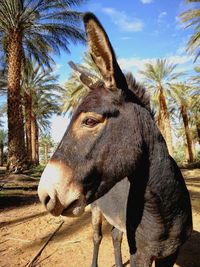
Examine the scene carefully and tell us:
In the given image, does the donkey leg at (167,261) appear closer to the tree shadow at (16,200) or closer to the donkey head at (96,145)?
the donkey head at (96,145)

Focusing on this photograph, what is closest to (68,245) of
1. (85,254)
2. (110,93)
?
(85,254)

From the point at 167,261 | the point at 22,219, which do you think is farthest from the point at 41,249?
the point at 167,261

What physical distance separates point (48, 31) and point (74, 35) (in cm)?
152

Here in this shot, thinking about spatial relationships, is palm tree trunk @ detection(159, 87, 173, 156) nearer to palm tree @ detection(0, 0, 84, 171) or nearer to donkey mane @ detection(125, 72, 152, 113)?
palm tree @ detection(0, 0, 84, 171)

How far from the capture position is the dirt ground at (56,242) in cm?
439

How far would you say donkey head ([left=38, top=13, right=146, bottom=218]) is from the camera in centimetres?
155

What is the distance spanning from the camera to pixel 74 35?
53.1ft

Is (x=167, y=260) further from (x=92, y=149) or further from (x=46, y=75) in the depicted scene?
(x=46, y=75)

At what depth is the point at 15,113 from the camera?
1429cm

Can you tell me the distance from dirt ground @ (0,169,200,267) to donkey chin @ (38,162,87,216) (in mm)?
3172

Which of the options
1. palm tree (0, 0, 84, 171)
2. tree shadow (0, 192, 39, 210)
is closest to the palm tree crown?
palm tree (0, 0, 84, 171)

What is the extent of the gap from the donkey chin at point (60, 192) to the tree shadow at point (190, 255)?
3.20 metres

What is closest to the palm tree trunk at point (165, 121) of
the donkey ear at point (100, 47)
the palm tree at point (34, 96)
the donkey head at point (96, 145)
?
the palm tree at point (34, 96)

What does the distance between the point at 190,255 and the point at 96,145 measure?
11.9ft
